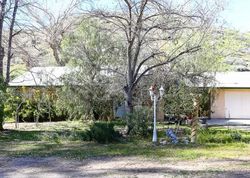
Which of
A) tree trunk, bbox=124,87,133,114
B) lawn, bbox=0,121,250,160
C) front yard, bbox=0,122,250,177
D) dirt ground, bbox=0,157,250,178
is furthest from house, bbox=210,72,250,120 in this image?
dirt ground, bbox=0,157,250,178

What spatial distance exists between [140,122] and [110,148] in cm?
408

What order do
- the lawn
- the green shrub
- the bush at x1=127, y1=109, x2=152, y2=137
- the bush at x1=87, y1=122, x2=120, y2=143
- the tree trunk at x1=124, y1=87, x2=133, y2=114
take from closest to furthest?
the lawn, the bush at x1=87, y1=122, x2=120, y2=143, the green shrub, the bush at x1=127, y1=109, x2=152, y2=137, the tree trunk at x1=124, y1=87, x2=133, y2=114

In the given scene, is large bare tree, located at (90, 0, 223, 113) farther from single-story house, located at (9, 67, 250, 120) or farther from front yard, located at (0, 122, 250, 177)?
single-story house, located at (9, 67, 250, 120)

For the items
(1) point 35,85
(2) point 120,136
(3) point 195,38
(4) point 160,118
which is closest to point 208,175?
(2) point 120,136

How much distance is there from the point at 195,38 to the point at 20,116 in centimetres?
1306

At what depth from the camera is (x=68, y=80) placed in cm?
2527

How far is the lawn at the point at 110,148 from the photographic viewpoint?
13055mm

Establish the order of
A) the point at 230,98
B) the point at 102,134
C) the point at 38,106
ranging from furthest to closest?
the point at 230,98
the point at 38,106
the point at 102,134

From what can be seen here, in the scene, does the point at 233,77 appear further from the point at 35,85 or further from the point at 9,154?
the point at 9,154

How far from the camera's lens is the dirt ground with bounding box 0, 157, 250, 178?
9820 millimetres

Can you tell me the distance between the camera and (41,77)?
27266mm

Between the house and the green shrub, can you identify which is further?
the house

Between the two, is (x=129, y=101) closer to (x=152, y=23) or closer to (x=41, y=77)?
(x=152, y=23)

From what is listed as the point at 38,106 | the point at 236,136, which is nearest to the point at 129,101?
the point at 236,136
